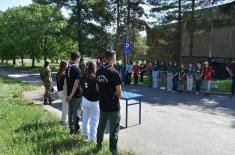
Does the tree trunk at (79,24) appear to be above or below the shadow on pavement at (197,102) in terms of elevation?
above

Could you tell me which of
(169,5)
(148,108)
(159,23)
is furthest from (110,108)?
(159,23)

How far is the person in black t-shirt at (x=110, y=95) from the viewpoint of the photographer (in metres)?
6.89

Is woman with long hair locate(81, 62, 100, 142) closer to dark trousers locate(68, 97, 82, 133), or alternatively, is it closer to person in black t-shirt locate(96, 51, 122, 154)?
dark trousers locate(68, 97, 82, 133)

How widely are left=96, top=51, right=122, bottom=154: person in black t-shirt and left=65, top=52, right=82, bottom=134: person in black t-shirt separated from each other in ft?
5.02

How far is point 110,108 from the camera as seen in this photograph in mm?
7098

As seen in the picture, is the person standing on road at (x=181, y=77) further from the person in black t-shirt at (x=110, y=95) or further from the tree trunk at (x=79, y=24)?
the tree trunk at (x=79, y=24)

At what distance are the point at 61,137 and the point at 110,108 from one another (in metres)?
1.90

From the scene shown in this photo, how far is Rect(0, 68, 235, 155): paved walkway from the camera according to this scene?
8367 millimetres

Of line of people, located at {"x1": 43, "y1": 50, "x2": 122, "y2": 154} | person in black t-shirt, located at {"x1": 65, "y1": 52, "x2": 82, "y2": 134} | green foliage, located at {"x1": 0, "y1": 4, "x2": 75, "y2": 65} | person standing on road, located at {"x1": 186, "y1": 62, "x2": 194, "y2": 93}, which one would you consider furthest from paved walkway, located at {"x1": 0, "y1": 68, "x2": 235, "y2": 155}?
green foliage, located at {"x1": 0, "y1": 4, "x2": 75, "y2": 65}

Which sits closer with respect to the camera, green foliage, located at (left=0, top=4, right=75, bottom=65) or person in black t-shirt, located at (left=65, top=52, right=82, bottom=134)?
person in black t-shirt, located at (left=65, top=52, right=82, bottom=134)

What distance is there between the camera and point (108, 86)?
22.9 ft

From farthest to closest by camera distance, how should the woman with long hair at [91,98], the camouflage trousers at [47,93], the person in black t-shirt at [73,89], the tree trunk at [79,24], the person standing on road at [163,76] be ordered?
the tree trunk at [79,24] → the person standing on road at [163,76] → the camouflage trousers at [47,93] → the person in black t-shirt at [73,89] → the woman with long hair at [91,98]

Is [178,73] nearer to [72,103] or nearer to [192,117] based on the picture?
[192,117]

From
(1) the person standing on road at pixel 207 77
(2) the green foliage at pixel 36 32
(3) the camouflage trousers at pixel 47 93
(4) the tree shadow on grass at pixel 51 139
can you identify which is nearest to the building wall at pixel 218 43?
(2) the green foliage at pixel 36 32
